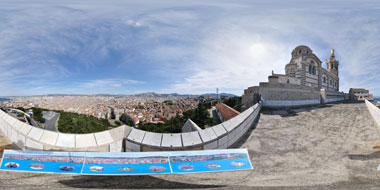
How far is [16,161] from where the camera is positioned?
13.2 feet

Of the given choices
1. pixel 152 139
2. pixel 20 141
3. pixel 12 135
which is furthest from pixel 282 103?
pixel 12 135

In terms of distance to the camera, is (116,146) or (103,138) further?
(103,138)

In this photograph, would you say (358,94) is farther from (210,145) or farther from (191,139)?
(191,139)

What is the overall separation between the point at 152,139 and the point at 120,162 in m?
1.12

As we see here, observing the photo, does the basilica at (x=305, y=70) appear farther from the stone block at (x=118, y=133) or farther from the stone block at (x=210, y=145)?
the stone block at (x=118, y=133)

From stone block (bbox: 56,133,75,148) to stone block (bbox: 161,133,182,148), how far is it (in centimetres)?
238

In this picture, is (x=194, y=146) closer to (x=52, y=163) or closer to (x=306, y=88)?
(x=52, y=163)

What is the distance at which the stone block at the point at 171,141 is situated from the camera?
4.98m

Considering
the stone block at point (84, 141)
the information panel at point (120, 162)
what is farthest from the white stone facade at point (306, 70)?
the stone block at point (84, 141)

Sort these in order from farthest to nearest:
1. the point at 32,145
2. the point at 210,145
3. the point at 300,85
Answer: the point at 300,85
the point at 210,145
the point at 32,145

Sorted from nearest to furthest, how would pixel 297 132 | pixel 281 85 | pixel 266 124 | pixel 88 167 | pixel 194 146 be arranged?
pixel 88 167
pixel 194 146
pixel 297 132
pixel 266 124
pixel 281 85

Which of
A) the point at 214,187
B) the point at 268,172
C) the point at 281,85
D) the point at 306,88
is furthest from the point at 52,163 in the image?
the point at 306,88

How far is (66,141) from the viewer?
4922 millimetres

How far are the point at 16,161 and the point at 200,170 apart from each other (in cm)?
400
